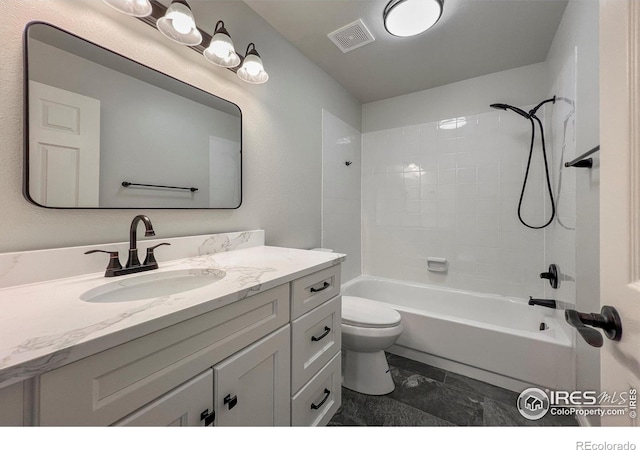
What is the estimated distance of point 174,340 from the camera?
59cm

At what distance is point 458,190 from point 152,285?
7.77ft

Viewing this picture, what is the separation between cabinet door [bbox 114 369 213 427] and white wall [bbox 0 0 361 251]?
669 millimetres

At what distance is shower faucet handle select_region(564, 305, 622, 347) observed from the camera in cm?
43

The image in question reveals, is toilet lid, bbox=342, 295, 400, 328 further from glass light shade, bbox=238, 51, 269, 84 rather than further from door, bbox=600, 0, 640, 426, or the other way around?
glass light shade, bbox=238, 51, 269, 84

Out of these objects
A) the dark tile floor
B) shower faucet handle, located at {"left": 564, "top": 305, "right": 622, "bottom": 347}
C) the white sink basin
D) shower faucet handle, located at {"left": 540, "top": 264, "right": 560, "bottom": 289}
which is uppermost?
shower faucet handle, located at {"left": 564, "top": 305, "right": 622, "bottom": 347}

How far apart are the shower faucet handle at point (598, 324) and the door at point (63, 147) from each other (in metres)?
1.40

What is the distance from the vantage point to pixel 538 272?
1.95 m

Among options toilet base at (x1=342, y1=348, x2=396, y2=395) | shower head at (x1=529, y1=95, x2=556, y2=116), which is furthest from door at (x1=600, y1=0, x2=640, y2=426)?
shower head at (x1=529, y1=95, x2=556, y2=116)

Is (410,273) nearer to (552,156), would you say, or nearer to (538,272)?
(538,272)

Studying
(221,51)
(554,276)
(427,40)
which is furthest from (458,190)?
(221,51)

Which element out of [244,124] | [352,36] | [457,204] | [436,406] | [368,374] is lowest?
[436,406]

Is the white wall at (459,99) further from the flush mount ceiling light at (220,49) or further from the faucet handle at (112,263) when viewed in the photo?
the faucet handle at (112,263)

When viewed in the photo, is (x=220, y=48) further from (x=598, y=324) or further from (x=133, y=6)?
(x=598, y=324)

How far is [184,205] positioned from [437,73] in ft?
7.26
